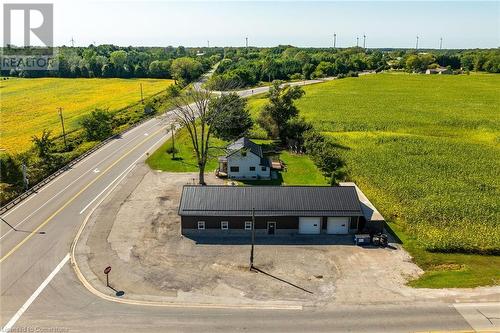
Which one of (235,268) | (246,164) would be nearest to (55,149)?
(246,164)

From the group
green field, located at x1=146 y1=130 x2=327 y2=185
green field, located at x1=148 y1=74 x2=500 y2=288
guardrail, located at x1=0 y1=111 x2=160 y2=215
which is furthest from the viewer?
green field, located at x1=146 y1=130 x2=327 y2=185

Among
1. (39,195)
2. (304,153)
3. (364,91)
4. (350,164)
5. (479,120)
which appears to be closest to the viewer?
(39,195)

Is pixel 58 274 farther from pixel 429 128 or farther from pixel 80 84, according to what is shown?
pixel 80 84

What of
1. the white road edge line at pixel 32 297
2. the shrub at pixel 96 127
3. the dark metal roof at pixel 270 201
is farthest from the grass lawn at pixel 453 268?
the shrub at pixel 96 127

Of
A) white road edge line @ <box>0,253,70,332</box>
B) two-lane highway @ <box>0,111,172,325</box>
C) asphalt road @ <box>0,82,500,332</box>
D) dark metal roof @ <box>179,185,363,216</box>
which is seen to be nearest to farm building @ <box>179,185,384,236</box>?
dark metal roof @ <box>179,185,363,216</box>

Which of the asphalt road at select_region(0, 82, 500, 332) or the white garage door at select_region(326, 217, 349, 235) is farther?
the white garage door at select_region(326, 217, 349, 235)

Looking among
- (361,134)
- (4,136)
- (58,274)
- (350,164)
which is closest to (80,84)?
(4,136)

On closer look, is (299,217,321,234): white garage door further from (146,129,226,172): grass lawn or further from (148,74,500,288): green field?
(146,129,226,172): grass lawn
